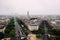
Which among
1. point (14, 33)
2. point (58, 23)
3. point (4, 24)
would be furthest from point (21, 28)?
point (58, 23)

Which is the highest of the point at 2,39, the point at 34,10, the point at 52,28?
the point at 34,10

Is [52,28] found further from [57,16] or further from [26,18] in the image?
[26,18]

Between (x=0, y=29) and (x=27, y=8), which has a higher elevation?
(x=27, y=8)

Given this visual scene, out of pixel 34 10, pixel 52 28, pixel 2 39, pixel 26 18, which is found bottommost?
pixel 2 39

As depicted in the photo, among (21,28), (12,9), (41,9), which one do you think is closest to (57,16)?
(41,9)

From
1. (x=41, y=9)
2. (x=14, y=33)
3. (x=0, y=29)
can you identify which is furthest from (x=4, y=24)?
(x=41, y=9)

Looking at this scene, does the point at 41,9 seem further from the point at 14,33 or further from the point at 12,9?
the point at 14,33

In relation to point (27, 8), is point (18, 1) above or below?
above

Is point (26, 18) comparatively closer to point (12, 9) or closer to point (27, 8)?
point (27, 8)
